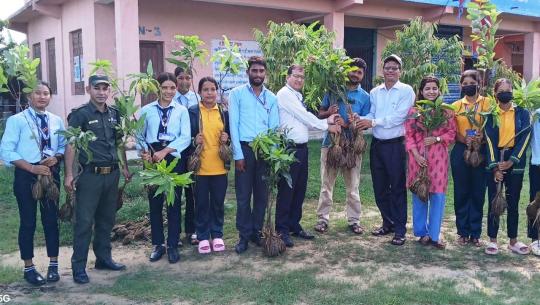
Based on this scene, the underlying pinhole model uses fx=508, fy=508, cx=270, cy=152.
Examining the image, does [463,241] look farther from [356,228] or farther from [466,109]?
[466,109]

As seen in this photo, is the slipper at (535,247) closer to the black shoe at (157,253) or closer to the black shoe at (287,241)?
the black shoe at (287,241)

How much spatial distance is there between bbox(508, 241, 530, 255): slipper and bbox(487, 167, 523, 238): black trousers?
89 mm

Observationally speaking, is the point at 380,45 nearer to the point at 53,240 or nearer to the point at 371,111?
the point at 371,111

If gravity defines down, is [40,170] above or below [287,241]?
above

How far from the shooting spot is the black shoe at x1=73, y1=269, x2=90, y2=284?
4.23 metres

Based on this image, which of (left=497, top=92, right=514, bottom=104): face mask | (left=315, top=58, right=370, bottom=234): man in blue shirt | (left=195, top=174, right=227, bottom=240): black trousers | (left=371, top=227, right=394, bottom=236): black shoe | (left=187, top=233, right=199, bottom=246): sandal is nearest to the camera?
(left=497, top=92, right=514, bottom=104): face mask

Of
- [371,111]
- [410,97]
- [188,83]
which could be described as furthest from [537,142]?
A: [188,83]

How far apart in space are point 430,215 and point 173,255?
8.47ft

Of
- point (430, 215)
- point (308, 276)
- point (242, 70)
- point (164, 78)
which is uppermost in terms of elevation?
point (242, 70)

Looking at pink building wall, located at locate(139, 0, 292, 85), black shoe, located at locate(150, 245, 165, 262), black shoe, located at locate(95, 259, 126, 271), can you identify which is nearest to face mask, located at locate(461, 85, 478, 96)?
black shoe, located at locate(150, 245, 165, 262)

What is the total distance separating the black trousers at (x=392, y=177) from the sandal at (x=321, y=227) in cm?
69

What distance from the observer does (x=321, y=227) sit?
5.72 m

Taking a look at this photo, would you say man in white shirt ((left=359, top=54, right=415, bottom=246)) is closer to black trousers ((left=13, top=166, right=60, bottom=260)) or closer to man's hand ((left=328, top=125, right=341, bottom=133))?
man's hand ((left=328, top=125, right=341, bottom=133))

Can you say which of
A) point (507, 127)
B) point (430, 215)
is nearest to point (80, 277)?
point (430, 215)
